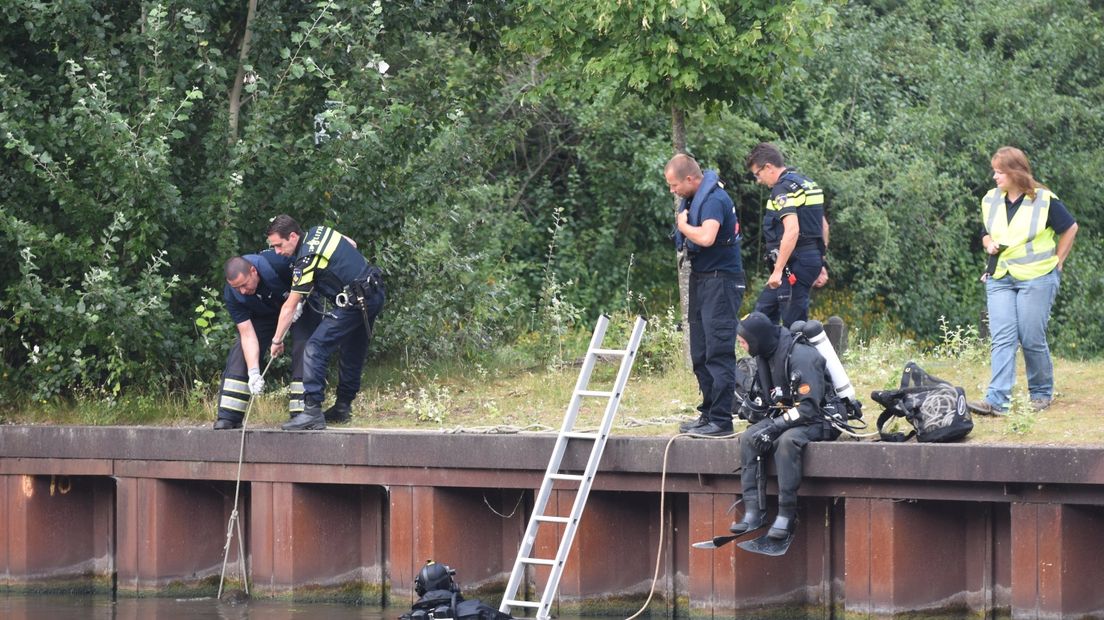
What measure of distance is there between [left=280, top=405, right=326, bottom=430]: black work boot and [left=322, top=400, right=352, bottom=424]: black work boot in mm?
499

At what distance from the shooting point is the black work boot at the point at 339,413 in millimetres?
11484

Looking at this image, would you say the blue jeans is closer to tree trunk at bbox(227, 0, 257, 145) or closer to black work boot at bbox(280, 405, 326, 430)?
black work boot at bbox(280, 405, 326, 430)

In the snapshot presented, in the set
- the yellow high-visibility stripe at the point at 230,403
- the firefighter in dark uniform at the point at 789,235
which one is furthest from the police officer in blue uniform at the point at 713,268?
the yellow high-visibility stripe at the point at 230,403

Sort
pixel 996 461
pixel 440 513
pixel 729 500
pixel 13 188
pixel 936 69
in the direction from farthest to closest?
pixel 936 69 < pixel 13 188 < pixel 440 513 < pixel 729 500 < pixel 996 461

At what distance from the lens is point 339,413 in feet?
37.7

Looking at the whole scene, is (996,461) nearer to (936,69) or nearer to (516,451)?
(516,451)

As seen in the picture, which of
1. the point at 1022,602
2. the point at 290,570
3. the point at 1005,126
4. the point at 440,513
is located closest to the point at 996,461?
the point at 1022,602

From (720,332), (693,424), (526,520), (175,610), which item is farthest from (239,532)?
(720,332)

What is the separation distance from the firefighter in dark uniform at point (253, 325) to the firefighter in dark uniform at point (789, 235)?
10.6 feet

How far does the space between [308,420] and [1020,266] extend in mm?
4843

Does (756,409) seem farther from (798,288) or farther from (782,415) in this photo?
(798,288)

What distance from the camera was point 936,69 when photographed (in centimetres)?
2067

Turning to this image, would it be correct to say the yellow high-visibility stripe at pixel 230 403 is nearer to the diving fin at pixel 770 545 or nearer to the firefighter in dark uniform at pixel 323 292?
the firefighter in dark uniform at pixel 323 292

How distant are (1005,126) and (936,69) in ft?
3.82
